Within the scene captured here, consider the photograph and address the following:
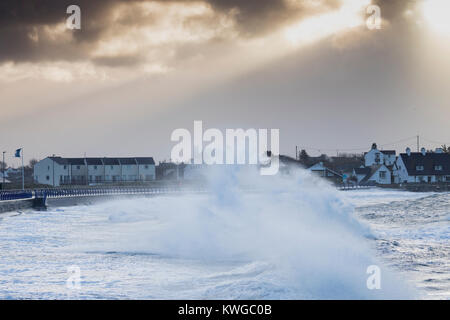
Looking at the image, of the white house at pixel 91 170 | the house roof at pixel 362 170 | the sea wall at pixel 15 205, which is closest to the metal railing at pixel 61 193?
the sea wall at pixel 15 205

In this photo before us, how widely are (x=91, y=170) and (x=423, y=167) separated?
223 feet

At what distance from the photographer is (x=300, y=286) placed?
48.2 feet

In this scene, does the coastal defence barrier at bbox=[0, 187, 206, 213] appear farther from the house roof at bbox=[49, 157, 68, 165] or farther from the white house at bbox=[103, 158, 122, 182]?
the white house at bbox=[103, 158, 122, 182]

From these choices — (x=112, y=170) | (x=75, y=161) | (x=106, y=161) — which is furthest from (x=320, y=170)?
(x=75, y=161)

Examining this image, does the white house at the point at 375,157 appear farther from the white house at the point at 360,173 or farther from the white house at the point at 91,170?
the white house at the point at 91,170

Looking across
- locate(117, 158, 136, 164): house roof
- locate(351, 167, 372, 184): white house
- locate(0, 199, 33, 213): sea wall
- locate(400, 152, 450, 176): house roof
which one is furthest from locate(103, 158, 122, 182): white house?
locate(0, 199, 33, 213): sea wall

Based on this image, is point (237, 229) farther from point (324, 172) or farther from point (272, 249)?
point (324, 172)

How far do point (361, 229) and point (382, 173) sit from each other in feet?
295

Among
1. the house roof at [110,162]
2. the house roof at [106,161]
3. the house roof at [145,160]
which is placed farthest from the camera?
the house roof at [145,160]

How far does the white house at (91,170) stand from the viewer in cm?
11988

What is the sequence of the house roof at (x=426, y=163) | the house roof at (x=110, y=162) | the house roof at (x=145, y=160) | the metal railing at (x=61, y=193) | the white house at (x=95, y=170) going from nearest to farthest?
the metal railing at (x=61, y=193) < the house roof at (x=426, y=163) < the white house at (x=95, y=170) < the house roof at (x=110, y=162) < the house roof at (x=145, y=160)

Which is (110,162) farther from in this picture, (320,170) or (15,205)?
(15,205)

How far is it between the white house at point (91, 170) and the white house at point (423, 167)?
53.2 meters

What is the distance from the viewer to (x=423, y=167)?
110m
